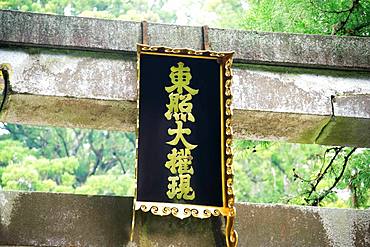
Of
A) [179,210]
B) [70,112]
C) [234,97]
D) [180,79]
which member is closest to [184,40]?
[180,79]

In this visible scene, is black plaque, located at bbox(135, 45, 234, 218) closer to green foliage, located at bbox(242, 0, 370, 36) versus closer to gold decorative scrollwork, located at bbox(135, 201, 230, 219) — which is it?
gold decorative scrollwork, located at bbox(135, 201, 230, 219)

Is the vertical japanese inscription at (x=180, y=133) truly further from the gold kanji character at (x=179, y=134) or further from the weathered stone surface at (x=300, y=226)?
the weathered stone surface at (x=300, y=226)

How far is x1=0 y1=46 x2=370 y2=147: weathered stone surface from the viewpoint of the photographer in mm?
3307

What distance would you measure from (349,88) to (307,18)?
1.16 m

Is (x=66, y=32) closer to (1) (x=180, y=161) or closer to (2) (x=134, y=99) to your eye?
(2) (x=134, y=99)

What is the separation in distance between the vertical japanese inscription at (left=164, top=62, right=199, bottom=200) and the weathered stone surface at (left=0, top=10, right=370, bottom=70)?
0.35 meters

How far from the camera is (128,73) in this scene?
342 cm

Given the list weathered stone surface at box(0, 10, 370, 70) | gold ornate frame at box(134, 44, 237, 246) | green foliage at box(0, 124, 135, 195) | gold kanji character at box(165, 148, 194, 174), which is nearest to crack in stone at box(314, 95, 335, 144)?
weathered stone surface at box(0, 10, 370, 70)

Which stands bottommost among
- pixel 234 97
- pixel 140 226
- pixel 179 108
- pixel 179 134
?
pixel 140 226

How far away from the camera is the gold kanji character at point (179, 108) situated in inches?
125

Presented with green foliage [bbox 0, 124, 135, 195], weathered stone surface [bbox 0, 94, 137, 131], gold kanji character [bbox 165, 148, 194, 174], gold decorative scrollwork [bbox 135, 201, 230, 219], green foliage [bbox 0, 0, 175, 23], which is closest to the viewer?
gold decorative scrollwork [bbox 135, 201, 230, 219]

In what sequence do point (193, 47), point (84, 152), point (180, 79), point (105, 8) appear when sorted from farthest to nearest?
1. point (105, 8)
2. point (84, 152)
3. point (193, 47)
4. point (180, 79)

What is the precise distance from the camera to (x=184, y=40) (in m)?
3.55

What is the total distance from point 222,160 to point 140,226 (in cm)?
63
